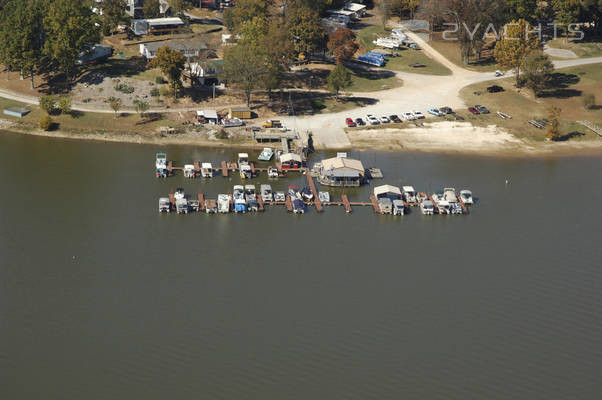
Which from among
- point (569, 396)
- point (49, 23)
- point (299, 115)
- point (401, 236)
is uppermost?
point (49, 23)

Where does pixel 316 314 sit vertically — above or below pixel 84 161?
below

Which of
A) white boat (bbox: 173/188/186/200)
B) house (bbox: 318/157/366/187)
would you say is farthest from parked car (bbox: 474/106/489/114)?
white boat (bbox: 173/188/186/200)

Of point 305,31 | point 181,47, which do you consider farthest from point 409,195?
point 181,47

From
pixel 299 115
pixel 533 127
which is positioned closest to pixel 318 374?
pixel 299 115

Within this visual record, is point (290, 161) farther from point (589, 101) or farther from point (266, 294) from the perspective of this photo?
point (589, 101)

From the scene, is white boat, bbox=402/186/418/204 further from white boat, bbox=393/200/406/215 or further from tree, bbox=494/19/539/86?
tree, bbox=494/19/539/86

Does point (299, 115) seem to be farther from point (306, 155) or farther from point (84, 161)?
point (84, 161)

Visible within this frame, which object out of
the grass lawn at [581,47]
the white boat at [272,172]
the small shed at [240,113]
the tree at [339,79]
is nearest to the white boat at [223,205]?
the white boat at [272,172]
